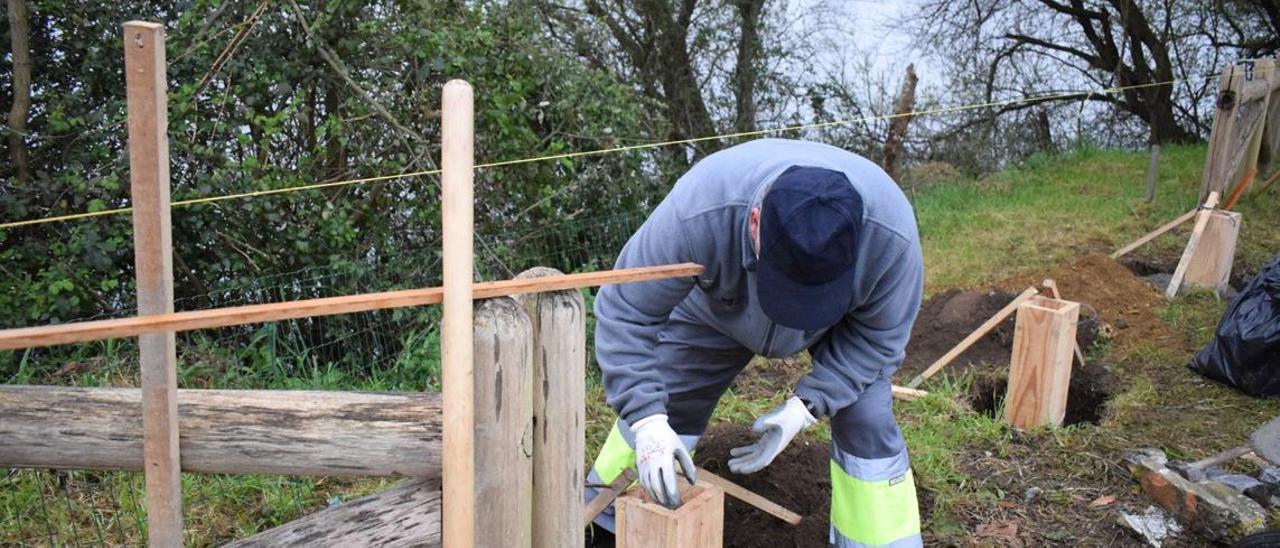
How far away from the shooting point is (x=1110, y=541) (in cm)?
324

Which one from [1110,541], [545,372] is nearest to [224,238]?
[545,372]

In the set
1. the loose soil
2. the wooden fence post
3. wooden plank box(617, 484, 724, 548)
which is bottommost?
the loose soil

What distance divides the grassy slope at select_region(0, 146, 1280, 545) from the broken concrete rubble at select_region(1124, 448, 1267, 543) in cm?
20

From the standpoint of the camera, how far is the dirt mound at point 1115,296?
16.7ft

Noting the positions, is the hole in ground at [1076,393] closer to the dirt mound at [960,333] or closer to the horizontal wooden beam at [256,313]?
the dirt mound at [960,333]

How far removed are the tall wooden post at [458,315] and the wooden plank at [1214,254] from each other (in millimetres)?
5396

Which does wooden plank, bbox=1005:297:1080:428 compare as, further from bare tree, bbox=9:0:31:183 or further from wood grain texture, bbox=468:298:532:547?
bare tree, bbox=9:0:31:183

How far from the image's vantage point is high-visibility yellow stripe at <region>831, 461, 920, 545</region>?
2.68 metres

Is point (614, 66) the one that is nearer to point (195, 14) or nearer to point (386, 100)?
point (386, 100)

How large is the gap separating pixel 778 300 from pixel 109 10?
3.73m

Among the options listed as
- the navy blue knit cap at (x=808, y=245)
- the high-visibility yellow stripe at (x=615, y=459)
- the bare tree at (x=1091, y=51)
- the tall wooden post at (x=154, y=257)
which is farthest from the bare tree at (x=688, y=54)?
the tall wooden post at (x=154, y=257)

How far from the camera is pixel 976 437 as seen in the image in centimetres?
399

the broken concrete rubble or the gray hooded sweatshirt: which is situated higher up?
the gray hooded sweatshirt

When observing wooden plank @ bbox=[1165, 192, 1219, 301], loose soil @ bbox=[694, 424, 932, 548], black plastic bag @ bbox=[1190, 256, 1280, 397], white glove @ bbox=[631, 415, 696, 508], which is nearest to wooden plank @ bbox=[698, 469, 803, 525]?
loose soil @ bbox=[694, 424, 932, 548]
